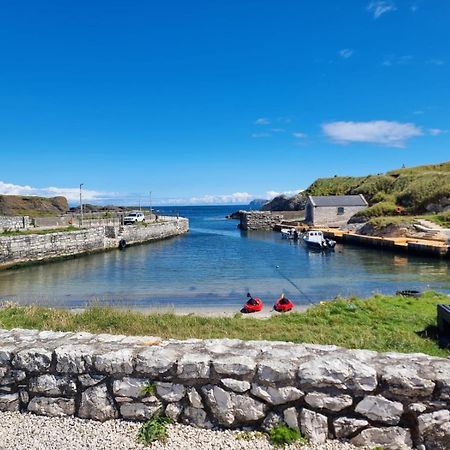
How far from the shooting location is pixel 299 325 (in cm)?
1105

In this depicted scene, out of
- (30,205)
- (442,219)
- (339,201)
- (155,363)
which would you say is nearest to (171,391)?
(155,363)

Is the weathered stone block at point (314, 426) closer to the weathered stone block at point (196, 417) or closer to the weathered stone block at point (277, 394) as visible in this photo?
the weathered stone block at point (277, 394)

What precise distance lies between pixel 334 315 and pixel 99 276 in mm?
21917

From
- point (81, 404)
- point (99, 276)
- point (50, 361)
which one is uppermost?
point (50, 361)

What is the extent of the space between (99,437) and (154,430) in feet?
2.17

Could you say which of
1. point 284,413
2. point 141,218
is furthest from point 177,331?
point 141,218

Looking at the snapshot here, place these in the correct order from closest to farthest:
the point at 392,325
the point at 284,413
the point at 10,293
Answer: the point at 284,413, the point at 392,325, the point at 10,293

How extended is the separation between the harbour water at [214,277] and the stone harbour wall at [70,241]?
155cm

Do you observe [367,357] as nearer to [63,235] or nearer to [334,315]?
[334,315]

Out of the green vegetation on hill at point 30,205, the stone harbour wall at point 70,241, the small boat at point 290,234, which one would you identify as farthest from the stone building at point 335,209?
the green vegetation on hill at point 30,205

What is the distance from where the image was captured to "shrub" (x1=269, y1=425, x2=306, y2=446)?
14.8 feet

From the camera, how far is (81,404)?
16.7 feet

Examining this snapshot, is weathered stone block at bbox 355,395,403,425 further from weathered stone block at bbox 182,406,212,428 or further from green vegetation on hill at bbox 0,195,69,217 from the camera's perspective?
green vegetation on hill at bbox 0,195,69,217

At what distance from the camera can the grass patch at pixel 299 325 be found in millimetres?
8891
